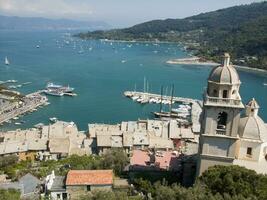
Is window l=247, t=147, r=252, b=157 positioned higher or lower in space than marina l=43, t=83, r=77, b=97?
higher

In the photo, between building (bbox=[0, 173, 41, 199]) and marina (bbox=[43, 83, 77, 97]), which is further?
marina (bbox=[43, 83, 77, 97])

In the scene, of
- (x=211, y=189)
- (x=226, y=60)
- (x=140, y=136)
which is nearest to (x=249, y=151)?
(x=211, y=189)

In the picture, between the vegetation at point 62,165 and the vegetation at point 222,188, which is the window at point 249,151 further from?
the vegetation at point 62,165

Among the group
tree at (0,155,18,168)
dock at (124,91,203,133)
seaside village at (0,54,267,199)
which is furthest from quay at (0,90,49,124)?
tree at (0,155,18,168)

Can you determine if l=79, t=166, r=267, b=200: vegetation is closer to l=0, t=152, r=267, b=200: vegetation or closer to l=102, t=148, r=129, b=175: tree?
l=0, t=152, r=267, b=200: vegetation

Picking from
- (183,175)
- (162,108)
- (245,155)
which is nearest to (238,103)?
(245,155)

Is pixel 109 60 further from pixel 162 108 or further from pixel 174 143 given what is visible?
pixel 174 143
